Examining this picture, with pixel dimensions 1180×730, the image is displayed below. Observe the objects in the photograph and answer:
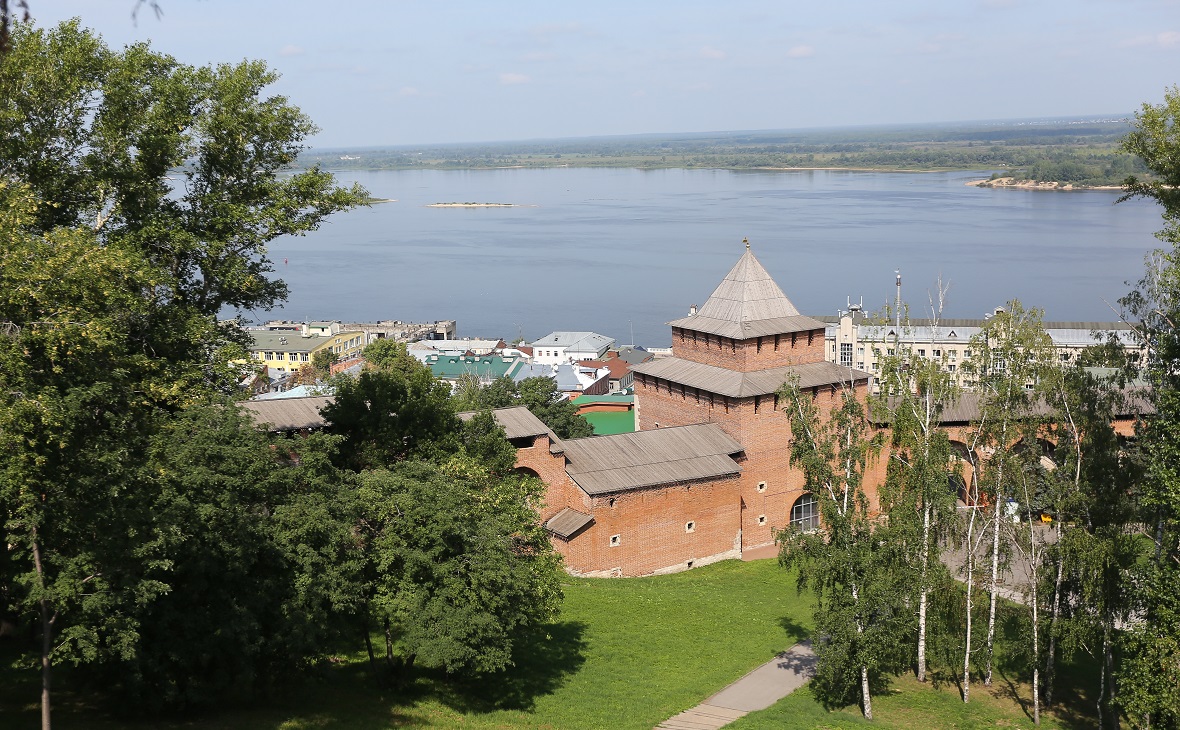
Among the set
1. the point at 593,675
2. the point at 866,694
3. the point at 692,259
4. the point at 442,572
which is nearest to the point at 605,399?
the point at 593,675

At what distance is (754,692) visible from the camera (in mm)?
17953

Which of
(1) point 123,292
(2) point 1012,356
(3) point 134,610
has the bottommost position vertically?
(3) point 134,610

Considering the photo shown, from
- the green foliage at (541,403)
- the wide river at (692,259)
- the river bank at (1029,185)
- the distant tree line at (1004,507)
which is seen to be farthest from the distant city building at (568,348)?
the river bank at (1029,185)

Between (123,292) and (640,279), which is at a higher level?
(123,292)

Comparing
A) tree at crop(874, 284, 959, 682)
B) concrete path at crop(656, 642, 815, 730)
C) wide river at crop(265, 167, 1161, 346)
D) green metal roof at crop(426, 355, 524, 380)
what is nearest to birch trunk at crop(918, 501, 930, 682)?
tree at crop(874, 284, 959, 682)

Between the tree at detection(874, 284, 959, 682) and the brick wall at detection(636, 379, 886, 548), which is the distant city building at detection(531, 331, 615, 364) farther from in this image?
the tree at detection(874, 284, 959, 682)

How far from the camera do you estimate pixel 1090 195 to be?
166 meters

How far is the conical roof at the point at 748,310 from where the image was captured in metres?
28.6

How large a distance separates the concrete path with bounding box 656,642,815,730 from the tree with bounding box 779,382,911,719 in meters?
1.14

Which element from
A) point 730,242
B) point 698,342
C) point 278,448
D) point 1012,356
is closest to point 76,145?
point 278,448

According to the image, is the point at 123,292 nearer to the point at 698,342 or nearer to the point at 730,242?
the point at 698,342

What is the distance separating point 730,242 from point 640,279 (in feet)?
69.5

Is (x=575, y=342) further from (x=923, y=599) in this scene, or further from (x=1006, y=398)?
(x=1006, y=398)

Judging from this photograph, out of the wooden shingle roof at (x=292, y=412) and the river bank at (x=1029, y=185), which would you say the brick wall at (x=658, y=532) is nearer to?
the wooden shingle roof at (x=292, y=412)
